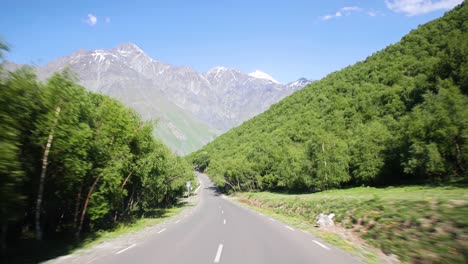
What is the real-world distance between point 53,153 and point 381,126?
69061mm

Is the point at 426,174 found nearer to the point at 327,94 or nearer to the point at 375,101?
the point at 375,101

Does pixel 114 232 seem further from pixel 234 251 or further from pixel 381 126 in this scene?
pixel 381 126

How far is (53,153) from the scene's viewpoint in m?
13.8

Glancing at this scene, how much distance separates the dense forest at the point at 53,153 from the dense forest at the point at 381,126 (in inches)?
1723

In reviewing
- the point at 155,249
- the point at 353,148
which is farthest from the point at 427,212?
the point at 353,148

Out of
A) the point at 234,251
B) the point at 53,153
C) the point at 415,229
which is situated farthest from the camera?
the point at 53,153

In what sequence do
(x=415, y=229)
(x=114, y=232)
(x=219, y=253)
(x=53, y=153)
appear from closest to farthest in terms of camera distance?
(x=415, y=229) → (x=219, y=253) → (x=53, y=153) → (x=114, y=232)

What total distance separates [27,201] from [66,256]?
4707mm

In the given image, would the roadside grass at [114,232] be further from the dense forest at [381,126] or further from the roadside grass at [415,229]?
the dense forest at [381,126]

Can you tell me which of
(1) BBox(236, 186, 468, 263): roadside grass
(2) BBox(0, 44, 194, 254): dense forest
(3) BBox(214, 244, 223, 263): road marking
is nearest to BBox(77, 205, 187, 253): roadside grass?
(2) BBox(0, 44, 194, 254): dense forest

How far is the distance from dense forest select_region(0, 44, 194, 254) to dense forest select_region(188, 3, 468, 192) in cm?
4376

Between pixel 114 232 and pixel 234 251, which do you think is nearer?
pixel 234 251

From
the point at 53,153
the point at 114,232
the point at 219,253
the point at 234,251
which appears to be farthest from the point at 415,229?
the point at 114,232

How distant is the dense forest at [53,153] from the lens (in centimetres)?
952
